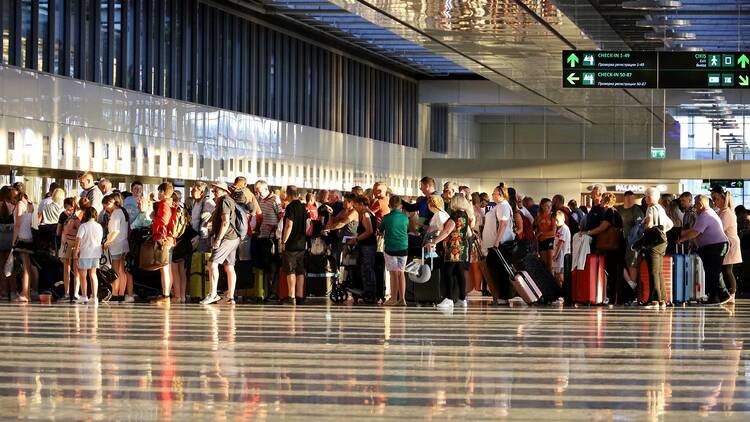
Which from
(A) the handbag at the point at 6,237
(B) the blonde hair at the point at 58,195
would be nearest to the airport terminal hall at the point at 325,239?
(A) the handbag at the point at 6,237

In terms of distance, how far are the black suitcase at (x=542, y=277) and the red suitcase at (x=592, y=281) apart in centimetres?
38

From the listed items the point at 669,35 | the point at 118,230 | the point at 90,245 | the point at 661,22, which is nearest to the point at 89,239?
the point at 90,245

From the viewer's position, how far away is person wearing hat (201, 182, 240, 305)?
19.2 meters

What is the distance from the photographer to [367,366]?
35.5 feet

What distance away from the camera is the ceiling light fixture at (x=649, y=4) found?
2717 centimetres

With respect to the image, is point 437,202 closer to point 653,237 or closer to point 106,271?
point 653,237

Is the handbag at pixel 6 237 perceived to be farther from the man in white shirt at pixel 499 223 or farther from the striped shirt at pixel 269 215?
the man in white shirt at pixel 499 223

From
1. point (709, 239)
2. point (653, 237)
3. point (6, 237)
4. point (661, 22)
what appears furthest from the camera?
point (661, 22)

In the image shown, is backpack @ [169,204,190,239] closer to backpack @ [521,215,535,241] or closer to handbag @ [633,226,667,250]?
backpack @ [521,215,535,241]

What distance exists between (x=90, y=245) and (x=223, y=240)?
67.0 inches

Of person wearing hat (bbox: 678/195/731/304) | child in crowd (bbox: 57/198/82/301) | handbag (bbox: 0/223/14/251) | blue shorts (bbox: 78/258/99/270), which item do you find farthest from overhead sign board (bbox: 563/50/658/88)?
handbag (bbox: 0/223/14/251)

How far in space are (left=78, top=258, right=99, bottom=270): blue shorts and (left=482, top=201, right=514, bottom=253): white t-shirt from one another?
5.14 m

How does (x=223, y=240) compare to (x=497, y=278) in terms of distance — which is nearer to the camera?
(x=223, y=240)

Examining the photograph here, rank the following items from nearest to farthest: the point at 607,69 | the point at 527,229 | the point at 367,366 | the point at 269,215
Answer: the point at 367,366 → the point at 269,215 → the point at 527,229 → the point at 607,69
